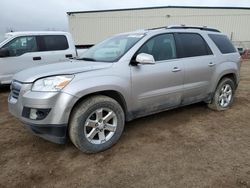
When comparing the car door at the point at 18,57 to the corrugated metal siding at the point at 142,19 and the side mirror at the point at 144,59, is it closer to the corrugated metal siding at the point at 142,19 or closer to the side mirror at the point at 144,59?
the side mirror at the point at 144,59

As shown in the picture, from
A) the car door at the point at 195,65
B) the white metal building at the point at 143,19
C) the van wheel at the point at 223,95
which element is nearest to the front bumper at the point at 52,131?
the car door at the point at 195,65

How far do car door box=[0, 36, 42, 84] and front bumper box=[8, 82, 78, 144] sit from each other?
15.3 ft

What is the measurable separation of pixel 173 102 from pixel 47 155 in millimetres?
2276

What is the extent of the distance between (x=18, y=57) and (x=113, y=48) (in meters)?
4.40

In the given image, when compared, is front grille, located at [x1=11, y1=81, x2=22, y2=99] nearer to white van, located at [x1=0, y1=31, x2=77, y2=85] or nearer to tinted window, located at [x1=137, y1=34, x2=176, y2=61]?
tinted window, located at [x1=137, y1=34, x2=176, y2=61]

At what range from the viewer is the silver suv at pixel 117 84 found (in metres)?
3.13

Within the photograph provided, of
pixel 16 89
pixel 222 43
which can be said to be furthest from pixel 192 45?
pixel 16 89

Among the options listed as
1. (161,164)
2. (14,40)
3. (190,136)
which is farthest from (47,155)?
(14,40)

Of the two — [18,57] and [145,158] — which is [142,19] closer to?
[18,57]

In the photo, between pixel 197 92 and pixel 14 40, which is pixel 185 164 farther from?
pixel 14 40

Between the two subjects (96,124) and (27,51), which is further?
(27,51)

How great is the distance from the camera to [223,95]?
17.7ft

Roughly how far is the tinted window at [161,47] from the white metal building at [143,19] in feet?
70.1

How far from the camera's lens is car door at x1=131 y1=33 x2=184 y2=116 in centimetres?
381
